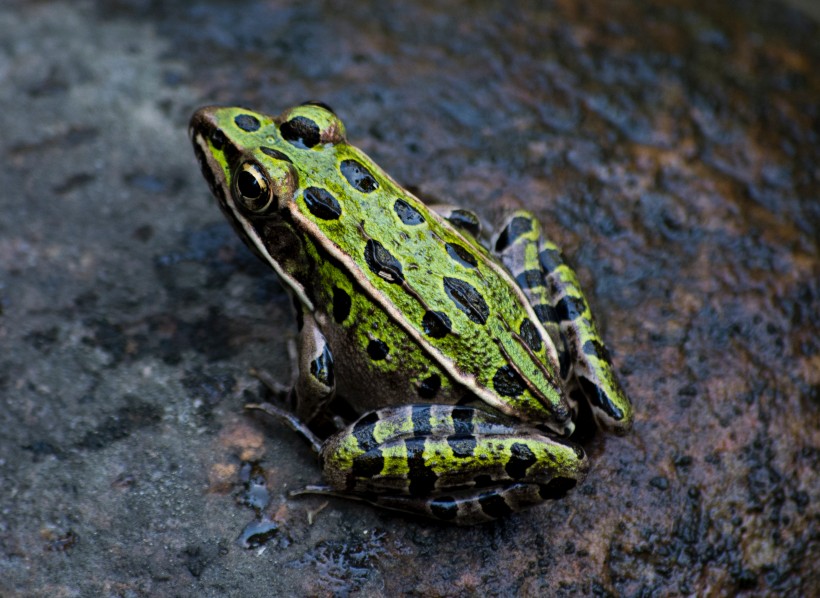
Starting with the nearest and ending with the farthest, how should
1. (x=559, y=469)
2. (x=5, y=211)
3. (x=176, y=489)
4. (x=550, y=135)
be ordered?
(x=559, y=469) → (x=176, y=489) → (x=5, y=211) → (x=550, y=135)

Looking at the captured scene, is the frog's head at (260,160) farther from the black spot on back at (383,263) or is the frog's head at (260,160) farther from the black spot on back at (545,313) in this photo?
the black spot on back at (545,313)

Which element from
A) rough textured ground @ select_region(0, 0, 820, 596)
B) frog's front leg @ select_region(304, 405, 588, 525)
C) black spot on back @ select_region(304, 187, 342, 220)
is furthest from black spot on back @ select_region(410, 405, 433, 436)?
black spot on back @ select_region(304, 187, 342, 220)

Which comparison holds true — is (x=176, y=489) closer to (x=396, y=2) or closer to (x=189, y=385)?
(x=189, y=385)

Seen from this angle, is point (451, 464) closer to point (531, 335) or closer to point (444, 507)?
point (444, 507)

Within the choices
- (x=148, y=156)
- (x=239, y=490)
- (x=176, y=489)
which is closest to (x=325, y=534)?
(x=239, y=490)

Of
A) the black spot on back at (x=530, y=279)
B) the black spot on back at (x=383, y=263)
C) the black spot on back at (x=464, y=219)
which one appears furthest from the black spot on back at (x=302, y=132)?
the black spot on back at (x=530, y=279)

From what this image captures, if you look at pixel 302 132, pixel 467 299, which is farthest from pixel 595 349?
pixel 302 132
